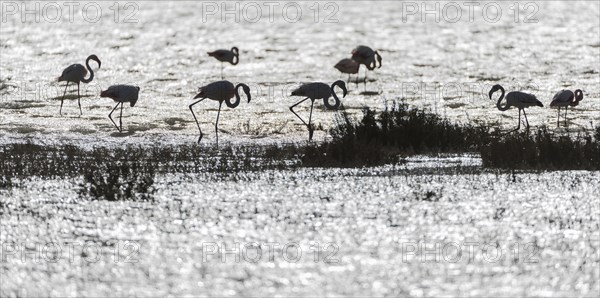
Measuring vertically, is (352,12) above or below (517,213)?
above

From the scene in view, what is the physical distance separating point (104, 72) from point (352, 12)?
10.5 metres

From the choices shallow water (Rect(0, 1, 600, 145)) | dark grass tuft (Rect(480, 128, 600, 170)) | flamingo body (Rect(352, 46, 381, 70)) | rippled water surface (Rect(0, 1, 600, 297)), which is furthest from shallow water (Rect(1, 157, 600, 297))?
flamingo body (Rect(352, 46, 381, 70))

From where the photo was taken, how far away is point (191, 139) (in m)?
18.1

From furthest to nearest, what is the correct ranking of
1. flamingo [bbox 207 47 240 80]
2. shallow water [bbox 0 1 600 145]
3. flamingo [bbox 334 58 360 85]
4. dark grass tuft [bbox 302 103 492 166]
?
flamingo [bbox 207 47 240 80]
flamingo [bbox 334 58 360 85]
shallow water [bbox 0 1 600 145]
dark grass tuft [bbox 302 103 492 166]

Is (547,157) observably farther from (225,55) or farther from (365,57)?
(225,55)

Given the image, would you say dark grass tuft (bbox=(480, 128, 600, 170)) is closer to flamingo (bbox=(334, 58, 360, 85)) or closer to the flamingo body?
flamingo (bbox=(334, 58, 360, 85))

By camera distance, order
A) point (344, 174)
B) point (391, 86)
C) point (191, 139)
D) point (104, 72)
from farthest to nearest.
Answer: point (104, 72) → point (391, 86) → point (191, 139) → point (344, 174)

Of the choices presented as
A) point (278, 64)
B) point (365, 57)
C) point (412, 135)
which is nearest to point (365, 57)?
point (365, 57)

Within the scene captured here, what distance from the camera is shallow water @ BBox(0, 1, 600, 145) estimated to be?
20.2 m

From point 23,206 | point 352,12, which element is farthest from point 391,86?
point 23,206

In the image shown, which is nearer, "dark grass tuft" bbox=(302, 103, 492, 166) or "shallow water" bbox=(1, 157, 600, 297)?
"shallow water" bbox=(1, 157, 600, 297)

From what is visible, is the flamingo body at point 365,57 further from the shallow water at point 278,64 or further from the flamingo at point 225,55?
the flamingo at point 225,55

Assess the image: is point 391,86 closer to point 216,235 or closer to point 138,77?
point 138,77

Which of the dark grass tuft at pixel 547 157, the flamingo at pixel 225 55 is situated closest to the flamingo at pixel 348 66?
the flamingo at pixel 225 55
